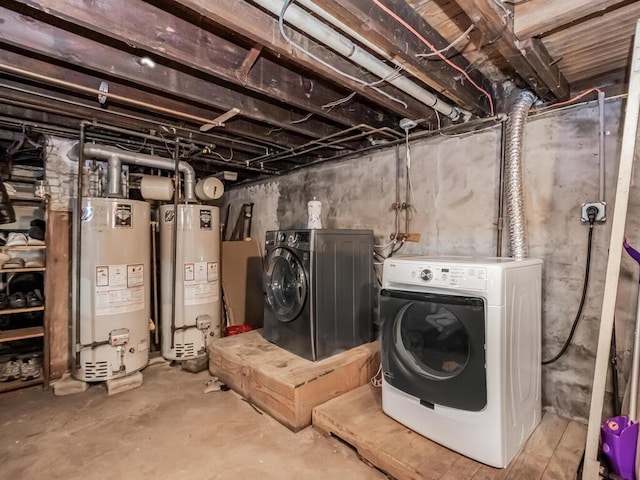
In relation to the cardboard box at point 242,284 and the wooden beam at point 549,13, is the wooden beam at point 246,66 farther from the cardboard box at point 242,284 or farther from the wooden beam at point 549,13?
the cardboard box at point 242,284

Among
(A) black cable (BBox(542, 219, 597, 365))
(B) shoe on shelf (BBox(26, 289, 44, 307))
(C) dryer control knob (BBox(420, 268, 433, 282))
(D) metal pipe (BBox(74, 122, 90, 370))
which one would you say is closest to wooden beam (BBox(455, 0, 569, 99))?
(A) black cable (BBox(542, 219, 597, 365))

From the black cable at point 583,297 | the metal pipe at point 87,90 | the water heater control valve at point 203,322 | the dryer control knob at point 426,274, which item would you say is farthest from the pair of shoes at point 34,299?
the black cable at point 583,297

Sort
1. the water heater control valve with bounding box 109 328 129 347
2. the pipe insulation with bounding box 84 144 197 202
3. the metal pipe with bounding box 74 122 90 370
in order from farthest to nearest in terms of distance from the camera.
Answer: the pipe insulation with bounding box 84 144 197 202, the water heater control valve with bounding box 109 328 129 347, the metal pipe with bounding box 74 122 90 370

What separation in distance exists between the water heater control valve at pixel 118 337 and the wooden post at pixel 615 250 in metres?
3.22

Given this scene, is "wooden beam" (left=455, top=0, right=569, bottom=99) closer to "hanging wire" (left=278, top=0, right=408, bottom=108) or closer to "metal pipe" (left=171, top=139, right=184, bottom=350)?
"hanging wire" (left=278, top=0, right=408, bottom=108)

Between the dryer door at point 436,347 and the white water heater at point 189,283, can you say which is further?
the white water heater at point 189,283

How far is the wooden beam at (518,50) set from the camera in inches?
55.3

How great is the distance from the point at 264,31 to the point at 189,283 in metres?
2.48

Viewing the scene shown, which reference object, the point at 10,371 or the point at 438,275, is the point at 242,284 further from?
the point at 438,275

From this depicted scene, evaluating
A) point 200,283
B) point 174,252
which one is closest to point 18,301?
point 174,252

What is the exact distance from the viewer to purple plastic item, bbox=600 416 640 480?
→ 1577 mm

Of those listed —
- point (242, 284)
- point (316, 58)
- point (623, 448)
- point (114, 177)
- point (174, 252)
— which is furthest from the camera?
point (242, 284)

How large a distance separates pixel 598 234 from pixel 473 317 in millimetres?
1086

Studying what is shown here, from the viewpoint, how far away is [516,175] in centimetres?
212
